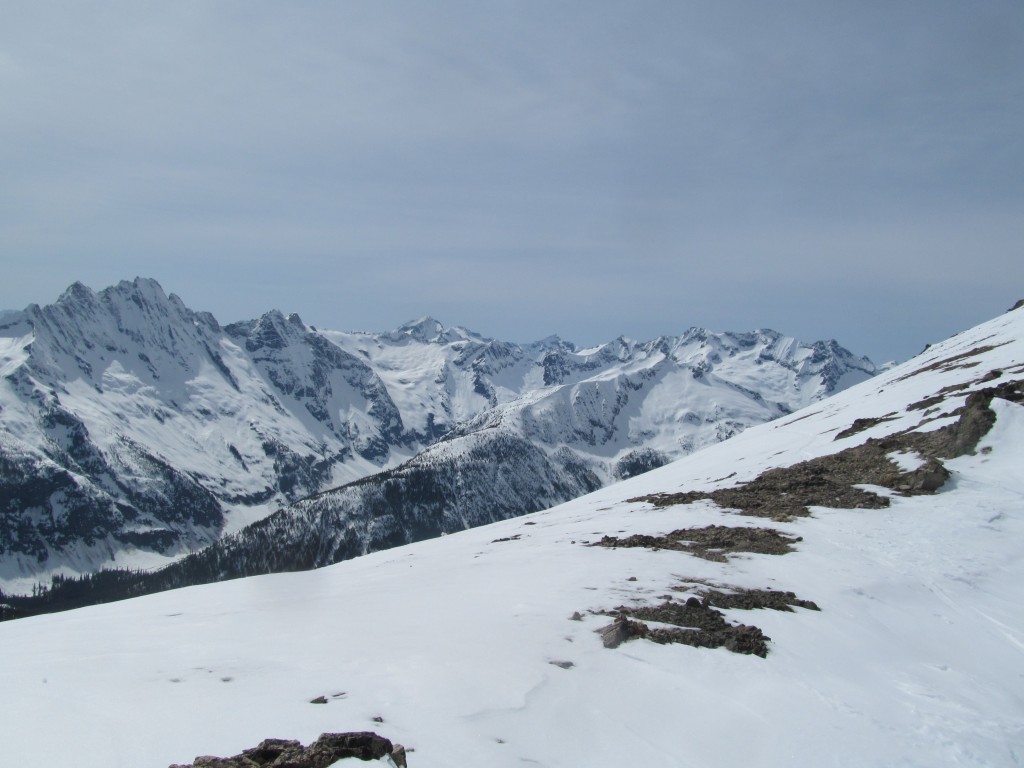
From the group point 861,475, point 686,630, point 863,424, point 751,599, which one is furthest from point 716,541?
point 863,424

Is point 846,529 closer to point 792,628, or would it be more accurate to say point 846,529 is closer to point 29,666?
point 792,628

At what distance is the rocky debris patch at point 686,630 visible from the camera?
13.4 metres

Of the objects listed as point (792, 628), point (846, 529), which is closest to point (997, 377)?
point (846, 529)

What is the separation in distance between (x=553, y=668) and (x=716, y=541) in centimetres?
1383

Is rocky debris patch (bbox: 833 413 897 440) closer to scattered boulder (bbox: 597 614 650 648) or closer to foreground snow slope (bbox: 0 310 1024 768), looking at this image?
foreground snow slope (bbox: 0 310 1024 768)

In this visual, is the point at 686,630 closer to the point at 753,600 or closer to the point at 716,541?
the point at 753,600

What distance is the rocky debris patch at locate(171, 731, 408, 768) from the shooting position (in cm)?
754

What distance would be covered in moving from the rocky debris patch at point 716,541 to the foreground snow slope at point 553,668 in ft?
3.11

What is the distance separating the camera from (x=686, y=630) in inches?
557

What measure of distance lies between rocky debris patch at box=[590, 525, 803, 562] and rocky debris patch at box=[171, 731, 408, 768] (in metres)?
15.3

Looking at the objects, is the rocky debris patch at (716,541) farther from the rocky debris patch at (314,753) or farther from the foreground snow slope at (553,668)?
the rocky debris patch at (314,753)

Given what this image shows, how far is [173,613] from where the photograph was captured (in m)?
17.2

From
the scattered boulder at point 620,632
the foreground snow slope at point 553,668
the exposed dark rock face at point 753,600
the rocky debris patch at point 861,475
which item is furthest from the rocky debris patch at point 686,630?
the rocky debris patch at point 861,475

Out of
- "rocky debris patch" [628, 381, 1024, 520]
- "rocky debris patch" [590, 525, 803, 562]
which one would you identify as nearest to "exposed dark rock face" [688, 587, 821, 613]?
"rocky debris patch" [590, 525, 803, 562]
